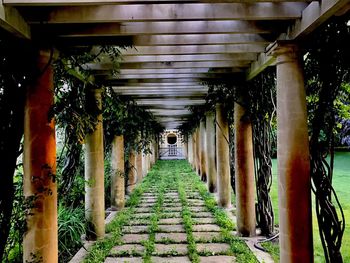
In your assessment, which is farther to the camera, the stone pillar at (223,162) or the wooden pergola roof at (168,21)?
the stone pillar at (223,162)

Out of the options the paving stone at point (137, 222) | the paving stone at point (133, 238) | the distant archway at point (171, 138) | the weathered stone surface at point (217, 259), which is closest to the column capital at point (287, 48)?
the weathered stone surface at point (217, 259)

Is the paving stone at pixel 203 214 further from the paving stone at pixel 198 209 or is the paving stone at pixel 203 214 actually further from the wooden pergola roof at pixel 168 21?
the wooden pergola roof at pixel 168 21

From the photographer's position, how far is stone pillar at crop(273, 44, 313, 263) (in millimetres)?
3588

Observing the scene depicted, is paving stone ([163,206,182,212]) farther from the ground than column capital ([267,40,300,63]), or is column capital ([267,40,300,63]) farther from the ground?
column capital ([267,40,300,63])

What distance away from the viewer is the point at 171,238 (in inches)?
252

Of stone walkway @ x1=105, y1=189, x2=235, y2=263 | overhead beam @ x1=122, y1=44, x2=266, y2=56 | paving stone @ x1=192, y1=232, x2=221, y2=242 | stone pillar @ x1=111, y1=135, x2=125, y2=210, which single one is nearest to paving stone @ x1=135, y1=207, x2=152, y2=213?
stone walkway @ x1=105, y1=189, x2=235, y2=263

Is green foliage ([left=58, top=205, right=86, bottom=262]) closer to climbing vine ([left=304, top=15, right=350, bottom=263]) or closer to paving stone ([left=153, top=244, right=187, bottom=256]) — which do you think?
paving stone ([left=153, top=244, right=187, bottom=256])

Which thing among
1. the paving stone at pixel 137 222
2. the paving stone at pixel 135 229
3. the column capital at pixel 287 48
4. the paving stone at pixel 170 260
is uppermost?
the column capital at pixel 287 48

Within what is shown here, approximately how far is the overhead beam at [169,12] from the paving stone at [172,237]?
4.25m

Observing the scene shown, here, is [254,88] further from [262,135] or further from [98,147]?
[98,147]

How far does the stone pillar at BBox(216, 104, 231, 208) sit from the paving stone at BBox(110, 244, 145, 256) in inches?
143

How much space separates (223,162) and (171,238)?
335 centimetres

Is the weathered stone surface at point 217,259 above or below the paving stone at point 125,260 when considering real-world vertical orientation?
below

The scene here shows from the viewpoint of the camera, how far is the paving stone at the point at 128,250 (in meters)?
5.59
